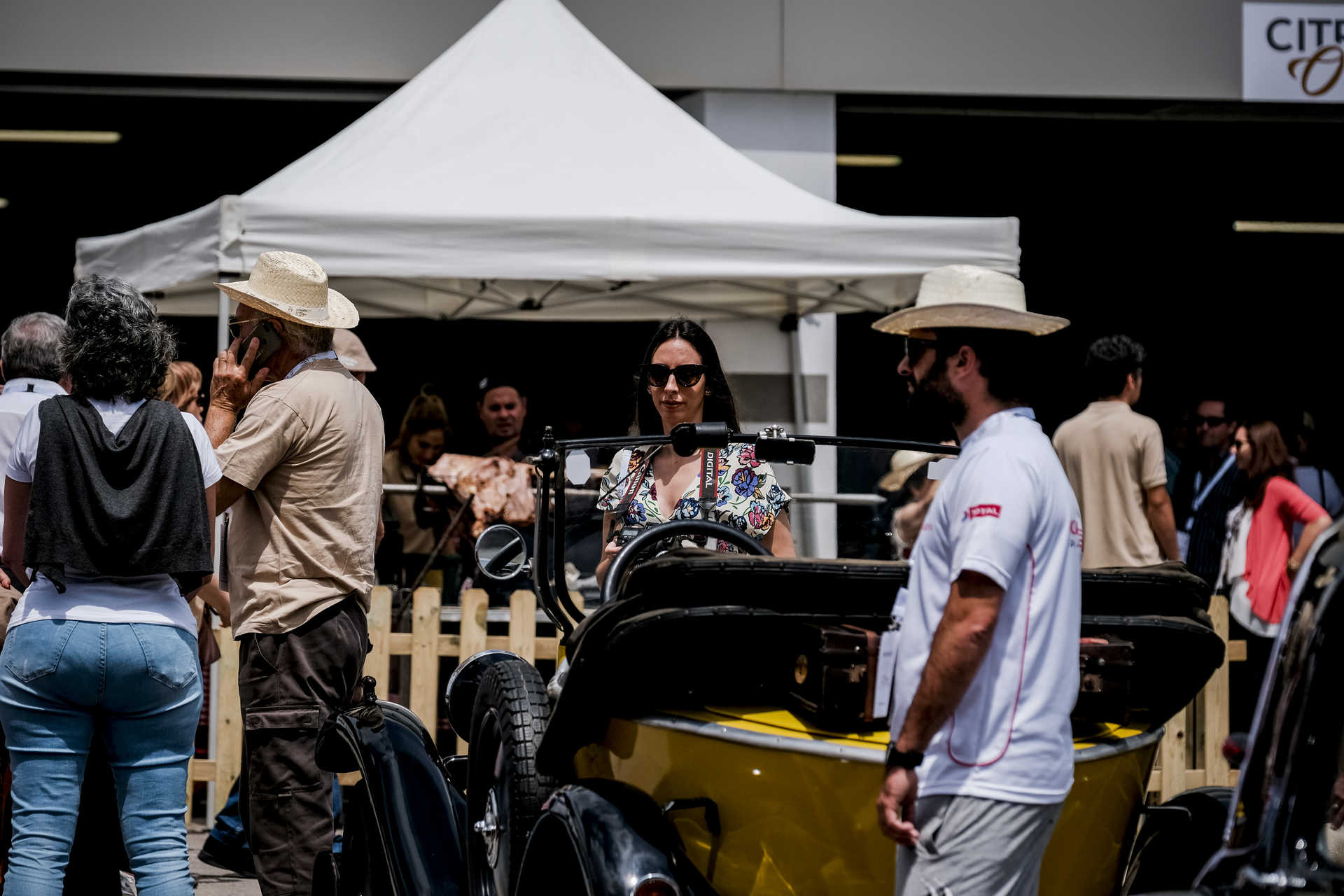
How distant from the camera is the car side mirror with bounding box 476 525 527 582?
3.93 m

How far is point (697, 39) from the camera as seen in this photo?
31.9 ft

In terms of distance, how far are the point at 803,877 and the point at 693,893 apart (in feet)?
0.70

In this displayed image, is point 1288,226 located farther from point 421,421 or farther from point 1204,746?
point 421,421

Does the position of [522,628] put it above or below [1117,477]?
below

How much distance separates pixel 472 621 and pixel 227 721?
1218 millimetres

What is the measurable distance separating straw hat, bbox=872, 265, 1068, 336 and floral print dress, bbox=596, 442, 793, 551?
1.37m

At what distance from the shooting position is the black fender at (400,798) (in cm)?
380

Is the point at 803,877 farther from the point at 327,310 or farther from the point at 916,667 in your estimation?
the point at 327,310

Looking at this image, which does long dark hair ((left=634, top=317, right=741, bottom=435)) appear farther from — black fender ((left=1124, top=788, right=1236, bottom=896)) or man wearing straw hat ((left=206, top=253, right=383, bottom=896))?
black fender ((left=1124, top=788, right=1236, bottom=896))

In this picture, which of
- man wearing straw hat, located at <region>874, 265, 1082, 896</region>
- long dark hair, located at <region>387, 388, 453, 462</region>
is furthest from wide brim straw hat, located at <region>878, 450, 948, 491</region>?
long dark hair, located at <region>387, 388, 453, 462</region>

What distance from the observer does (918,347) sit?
2.80 metres

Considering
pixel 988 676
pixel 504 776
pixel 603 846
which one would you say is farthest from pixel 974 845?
pixel 504 776

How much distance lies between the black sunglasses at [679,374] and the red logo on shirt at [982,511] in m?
2.14

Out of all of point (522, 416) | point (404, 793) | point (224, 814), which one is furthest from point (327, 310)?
point (522, 416)
